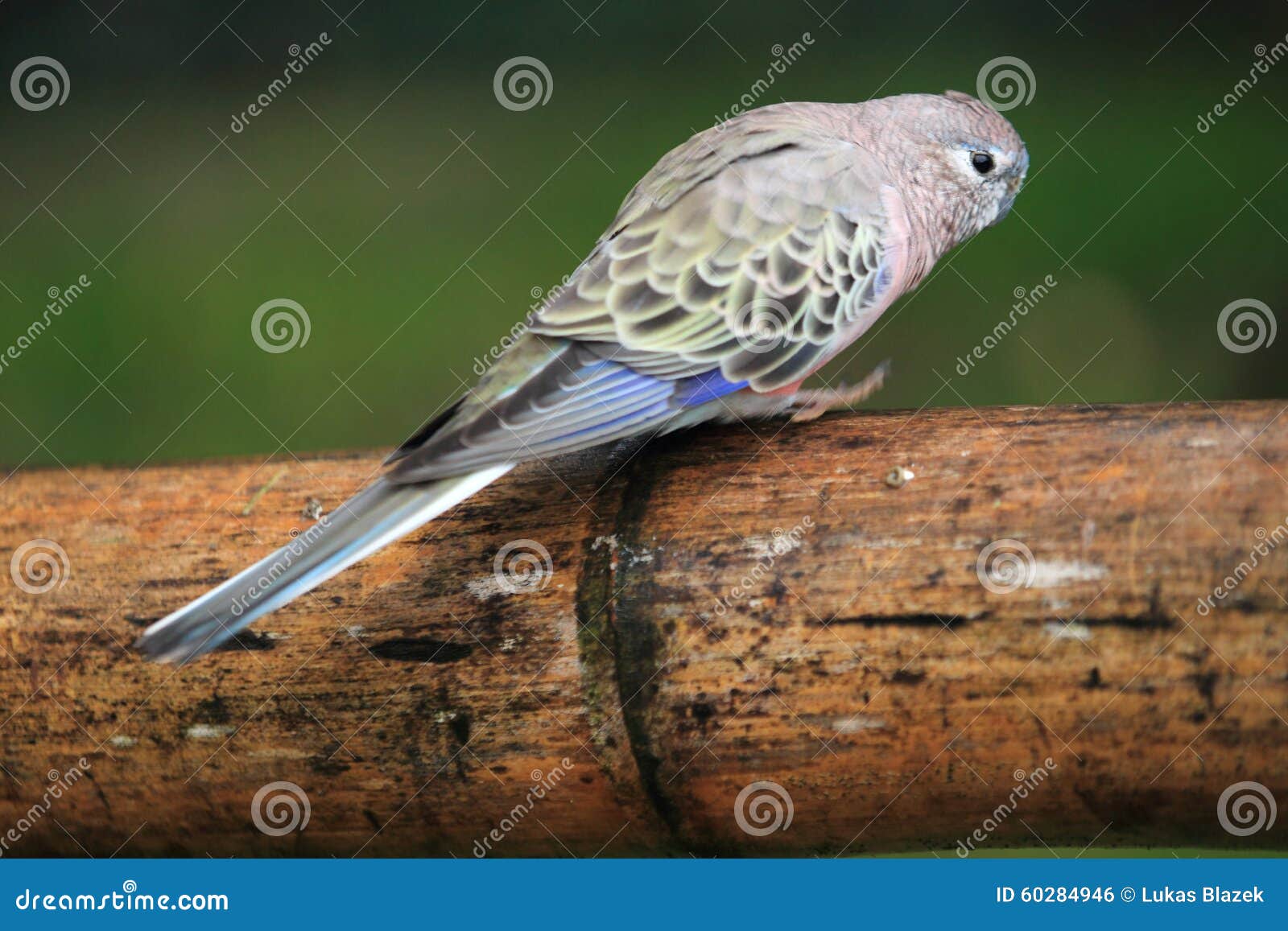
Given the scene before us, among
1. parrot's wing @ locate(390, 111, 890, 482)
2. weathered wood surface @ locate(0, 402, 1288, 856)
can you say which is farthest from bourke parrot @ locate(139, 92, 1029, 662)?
weathered wood surface @ locate(0, 402, 1288, 856)

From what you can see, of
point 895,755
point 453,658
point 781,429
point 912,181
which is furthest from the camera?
point 912,181

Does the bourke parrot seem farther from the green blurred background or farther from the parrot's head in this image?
the green blurred background

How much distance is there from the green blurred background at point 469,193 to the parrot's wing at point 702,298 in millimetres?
2498

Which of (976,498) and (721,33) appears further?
(721,33)

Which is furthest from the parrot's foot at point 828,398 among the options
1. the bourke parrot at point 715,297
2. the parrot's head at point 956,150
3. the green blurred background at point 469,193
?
the green blurred background at point 469,193

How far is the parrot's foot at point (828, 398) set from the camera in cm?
299

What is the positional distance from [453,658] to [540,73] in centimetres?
450

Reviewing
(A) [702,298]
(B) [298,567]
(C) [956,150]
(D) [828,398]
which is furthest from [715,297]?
(B) [298,567]

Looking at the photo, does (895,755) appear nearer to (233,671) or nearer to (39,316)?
(233,671)

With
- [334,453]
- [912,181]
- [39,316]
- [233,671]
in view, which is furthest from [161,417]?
[912,181]

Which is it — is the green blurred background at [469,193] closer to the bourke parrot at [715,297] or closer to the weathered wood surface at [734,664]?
the bourke parrot at [715,297]

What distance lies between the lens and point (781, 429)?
9.36 ft

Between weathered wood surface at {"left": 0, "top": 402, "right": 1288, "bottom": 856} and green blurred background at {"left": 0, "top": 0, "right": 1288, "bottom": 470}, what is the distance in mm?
2759

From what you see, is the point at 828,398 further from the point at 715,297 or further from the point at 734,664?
the point at 734,664
